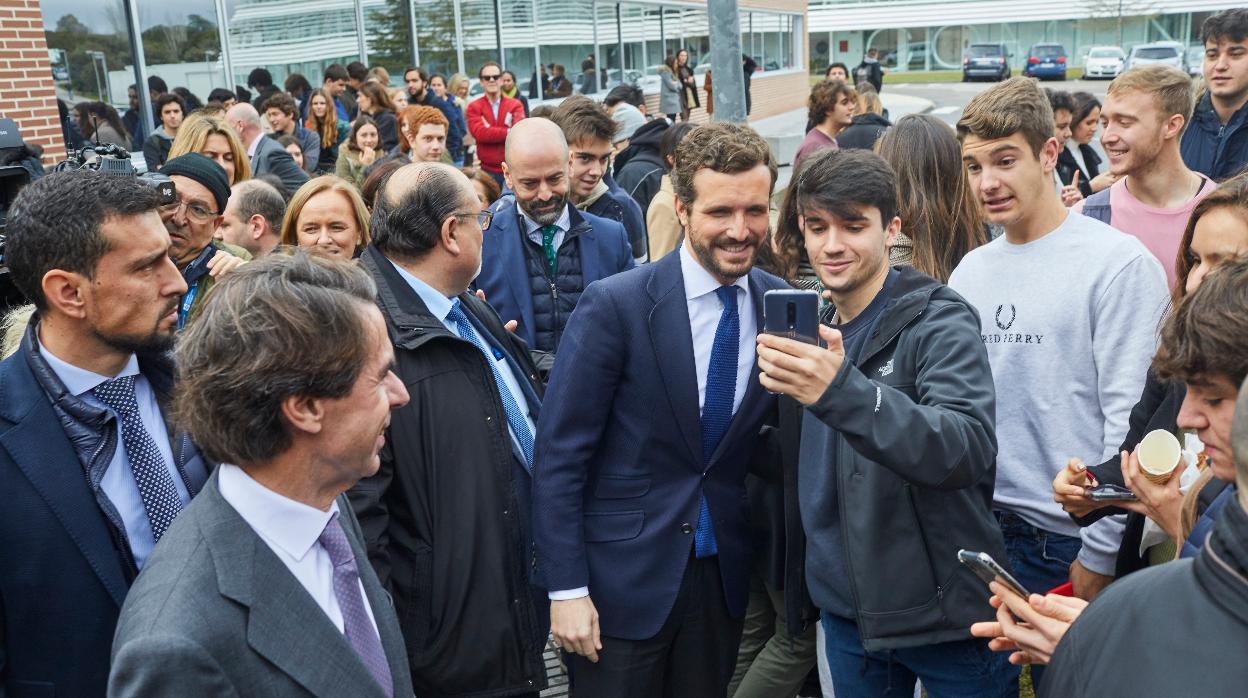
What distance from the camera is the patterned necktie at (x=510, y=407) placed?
3.13 meters

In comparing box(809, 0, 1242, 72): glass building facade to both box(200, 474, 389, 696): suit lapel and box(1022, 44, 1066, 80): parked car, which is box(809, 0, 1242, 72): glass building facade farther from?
box(200, 474, 389, 696): suit lapel

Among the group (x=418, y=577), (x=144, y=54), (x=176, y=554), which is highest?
(x=144, y=54)

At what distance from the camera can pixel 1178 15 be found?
5566cm

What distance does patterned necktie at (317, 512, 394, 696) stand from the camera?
1.89m

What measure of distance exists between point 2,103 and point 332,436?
790cm

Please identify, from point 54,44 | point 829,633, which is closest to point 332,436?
point 829,633

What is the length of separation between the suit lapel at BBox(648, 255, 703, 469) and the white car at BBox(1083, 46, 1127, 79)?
1884 inches

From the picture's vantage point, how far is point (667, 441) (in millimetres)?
2842

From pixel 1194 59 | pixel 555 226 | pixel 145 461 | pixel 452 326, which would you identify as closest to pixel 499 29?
pixel 555 226

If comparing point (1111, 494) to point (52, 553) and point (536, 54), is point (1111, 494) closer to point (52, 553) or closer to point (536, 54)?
point (52, 553)

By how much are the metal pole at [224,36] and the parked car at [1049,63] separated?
→ 4211cm

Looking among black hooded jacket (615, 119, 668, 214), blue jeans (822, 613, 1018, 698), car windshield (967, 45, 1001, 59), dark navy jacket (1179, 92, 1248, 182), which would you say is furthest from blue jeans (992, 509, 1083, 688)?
car windshield (967, 45, 1001, 59)

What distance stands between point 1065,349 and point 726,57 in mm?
4806

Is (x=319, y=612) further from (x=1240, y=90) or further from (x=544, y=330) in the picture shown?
(x=1240, y=90)
